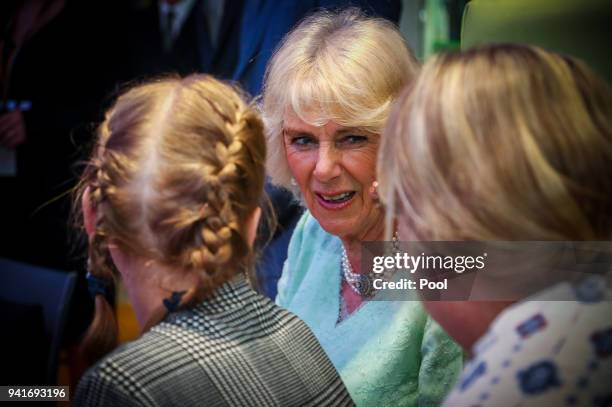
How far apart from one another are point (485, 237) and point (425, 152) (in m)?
0.13

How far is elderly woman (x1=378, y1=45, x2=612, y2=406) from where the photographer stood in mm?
920

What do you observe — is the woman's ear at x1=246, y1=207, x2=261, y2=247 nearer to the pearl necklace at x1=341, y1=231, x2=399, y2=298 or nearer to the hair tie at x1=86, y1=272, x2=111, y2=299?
the hair tie at x1=86, y1=272, x2=111, y2=299

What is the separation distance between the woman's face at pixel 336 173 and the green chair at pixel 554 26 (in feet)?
1.04

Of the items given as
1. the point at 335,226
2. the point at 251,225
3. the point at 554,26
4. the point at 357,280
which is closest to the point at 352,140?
the point at 335,226

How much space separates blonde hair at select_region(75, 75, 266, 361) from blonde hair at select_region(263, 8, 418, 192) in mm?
487

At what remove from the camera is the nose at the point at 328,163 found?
5.62 ft

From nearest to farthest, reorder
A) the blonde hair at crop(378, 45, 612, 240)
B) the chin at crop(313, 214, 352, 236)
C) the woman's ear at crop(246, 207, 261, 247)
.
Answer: the blonde hair at crop(378, 45, 612, 240), the woman's ear at crop(246, 207, 261, 247), the chin at crop(313, 214, 352, 236)

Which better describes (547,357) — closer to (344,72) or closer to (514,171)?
(514,171)

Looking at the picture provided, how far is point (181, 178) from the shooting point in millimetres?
1095

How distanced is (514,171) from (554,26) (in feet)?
2.32

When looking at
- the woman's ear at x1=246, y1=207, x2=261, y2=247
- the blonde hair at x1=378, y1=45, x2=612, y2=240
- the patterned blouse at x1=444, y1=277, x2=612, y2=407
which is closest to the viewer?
the patterned blouse at x1=444, y1=277, x2=612, y2=407

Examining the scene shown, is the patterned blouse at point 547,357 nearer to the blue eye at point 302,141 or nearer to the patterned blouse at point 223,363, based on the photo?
the patterned blouse at point 223,363

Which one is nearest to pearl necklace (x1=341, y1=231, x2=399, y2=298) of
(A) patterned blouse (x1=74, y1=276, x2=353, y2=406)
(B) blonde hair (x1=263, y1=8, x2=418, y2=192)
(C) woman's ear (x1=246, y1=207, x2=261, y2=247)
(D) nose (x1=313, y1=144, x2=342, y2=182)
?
(D) nose (x1=313, y1=144, x2=342, y2=182)

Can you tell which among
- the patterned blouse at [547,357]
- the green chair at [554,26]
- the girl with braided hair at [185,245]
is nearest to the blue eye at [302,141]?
the green chair at [554,26]
